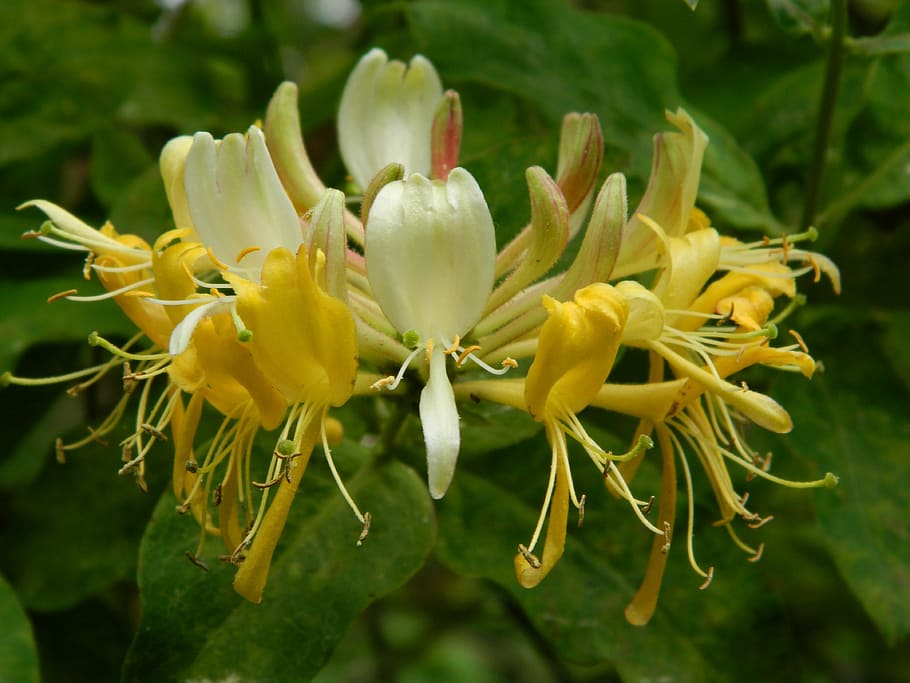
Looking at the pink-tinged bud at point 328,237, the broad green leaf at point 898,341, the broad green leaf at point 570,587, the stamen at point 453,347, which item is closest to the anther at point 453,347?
the stamen at point 453,347

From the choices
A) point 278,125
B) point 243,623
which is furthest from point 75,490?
point 278,125

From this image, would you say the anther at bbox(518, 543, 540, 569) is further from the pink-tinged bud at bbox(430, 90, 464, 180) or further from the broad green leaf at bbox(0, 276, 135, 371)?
the broad green leaf at bbox(0, 276, 135, 371)

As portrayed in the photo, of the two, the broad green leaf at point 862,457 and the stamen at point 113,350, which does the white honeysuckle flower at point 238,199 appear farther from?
the broad green leaf at point 862,457

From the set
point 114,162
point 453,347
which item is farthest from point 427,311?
point 114,162

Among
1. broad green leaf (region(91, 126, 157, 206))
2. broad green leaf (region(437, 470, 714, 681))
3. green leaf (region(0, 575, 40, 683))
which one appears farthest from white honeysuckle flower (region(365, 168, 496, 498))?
broad green leaf (region(91, 126, 157, 206))

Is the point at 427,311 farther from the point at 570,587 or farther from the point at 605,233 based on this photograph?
the point at 570,587

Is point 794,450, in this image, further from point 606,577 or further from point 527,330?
point 527,330

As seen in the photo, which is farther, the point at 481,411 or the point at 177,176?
the point at 481,411
